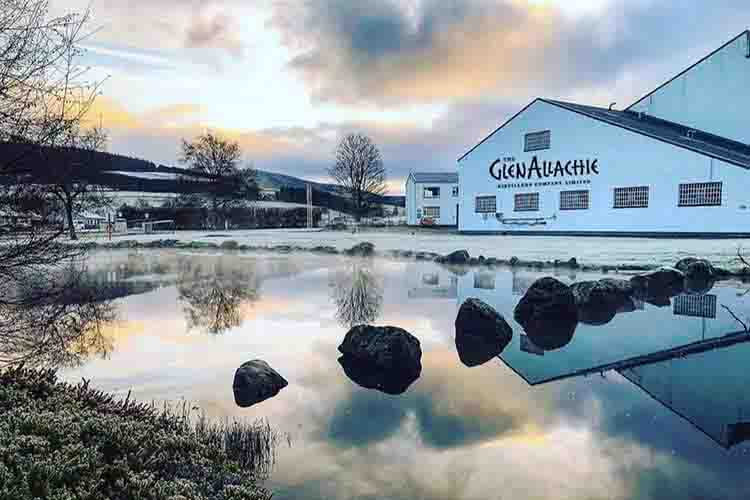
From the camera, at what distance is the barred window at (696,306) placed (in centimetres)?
1123

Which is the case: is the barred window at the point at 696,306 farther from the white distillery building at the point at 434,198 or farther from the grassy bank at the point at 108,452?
the white distillery building at the point at 434,198

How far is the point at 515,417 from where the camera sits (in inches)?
242

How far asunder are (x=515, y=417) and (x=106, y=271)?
18.5 metres

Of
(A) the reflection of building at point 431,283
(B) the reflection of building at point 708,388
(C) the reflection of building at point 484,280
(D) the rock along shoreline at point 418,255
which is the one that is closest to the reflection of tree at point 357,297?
(A) the reflection of building at point 431,283

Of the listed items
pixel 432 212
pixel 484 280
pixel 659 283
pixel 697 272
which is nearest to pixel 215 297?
pixel 484 280

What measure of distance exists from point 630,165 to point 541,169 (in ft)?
16.2

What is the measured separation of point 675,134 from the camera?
2923 centimetres

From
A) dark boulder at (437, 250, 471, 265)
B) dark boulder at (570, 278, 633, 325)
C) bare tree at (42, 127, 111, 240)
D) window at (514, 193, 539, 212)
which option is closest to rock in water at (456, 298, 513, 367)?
dark boulder at (570, 278, 633, 325)

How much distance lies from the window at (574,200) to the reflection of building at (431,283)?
13.5m

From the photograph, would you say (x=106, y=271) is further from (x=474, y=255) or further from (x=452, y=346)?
(x=452, y=346)

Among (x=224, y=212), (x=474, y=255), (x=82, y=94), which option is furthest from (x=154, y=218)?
(x=82, y=94)

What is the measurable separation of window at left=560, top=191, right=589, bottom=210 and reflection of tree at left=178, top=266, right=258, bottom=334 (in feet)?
62.4

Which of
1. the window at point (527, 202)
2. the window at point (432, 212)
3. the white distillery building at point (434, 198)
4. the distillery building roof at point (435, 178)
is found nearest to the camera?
the window at point (527, 202)

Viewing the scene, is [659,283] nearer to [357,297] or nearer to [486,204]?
[357,297]
